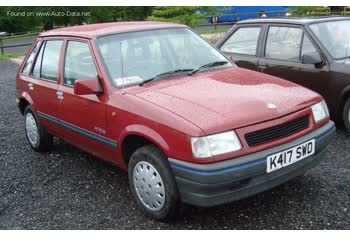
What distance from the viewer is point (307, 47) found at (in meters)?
5.42

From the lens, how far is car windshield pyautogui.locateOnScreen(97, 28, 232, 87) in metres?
3.81

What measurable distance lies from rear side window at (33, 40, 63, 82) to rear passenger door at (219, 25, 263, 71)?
8.96ft

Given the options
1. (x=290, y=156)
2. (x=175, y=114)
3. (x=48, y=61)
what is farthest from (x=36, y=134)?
(x=290, y=156)

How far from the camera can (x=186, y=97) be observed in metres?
3.33

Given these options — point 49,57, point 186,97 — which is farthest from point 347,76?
point 49,57

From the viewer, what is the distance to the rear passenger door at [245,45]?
602 centimetres

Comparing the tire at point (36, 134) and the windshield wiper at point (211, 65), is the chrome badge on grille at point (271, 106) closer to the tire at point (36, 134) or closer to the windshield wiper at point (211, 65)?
the windshield wiper at point (211, 65)

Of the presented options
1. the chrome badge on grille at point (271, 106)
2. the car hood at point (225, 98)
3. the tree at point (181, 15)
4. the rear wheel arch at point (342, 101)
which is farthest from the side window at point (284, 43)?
the tree at point (181, 15)

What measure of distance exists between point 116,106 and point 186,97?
25.7 inches

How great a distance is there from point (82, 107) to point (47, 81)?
0.94 m

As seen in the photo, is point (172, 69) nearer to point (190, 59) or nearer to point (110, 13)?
point (190, 59)

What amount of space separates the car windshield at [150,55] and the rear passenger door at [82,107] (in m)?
0.18

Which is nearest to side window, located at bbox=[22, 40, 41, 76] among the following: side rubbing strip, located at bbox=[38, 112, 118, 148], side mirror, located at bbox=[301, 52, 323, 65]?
side rubbing strip, located at bbox=[38, 112, 118, 148]

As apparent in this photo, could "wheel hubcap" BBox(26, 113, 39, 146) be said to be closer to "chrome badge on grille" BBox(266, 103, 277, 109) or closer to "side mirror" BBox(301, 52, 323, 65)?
"chrome badge on grille" BBox(266, 103, 277, 109)
